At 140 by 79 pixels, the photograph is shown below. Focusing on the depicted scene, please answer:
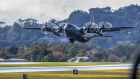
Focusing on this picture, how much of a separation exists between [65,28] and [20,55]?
345ft

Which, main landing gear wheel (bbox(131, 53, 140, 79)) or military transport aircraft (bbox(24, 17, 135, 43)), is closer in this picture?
main landing gear wheel (bbox(131, 53, 140, 79))

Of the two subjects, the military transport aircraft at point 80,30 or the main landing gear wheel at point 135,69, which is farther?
the military transport aircraft at point 80,30

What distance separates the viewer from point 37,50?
589ft

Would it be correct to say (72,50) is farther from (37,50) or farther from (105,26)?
(105,26)

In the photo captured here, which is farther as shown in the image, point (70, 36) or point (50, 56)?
point (50, 56)

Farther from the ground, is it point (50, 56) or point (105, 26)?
point (105, 26)

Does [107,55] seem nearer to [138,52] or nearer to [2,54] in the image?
[2,54]

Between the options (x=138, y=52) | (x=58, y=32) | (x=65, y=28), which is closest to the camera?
(x=138, y=52)

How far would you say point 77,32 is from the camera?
97.8m

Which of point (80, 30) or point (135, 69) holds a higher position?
point (135, 69)

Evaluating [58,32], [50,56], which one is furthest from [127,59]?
[58,32]

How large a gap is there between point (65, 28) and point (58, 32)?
964 cm

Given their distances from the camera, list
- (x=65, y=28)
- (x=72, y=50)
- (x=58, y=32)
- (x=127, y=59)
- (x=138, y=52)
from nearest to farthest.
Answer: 1. (x=138, y=52)
2. (x=65, y=28)
3. (x=58, y=32)
4. (x=127, y=59)
5. (x=72, y=50)

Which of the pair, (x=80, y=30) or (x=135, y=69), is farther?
(x=80, y=30)
